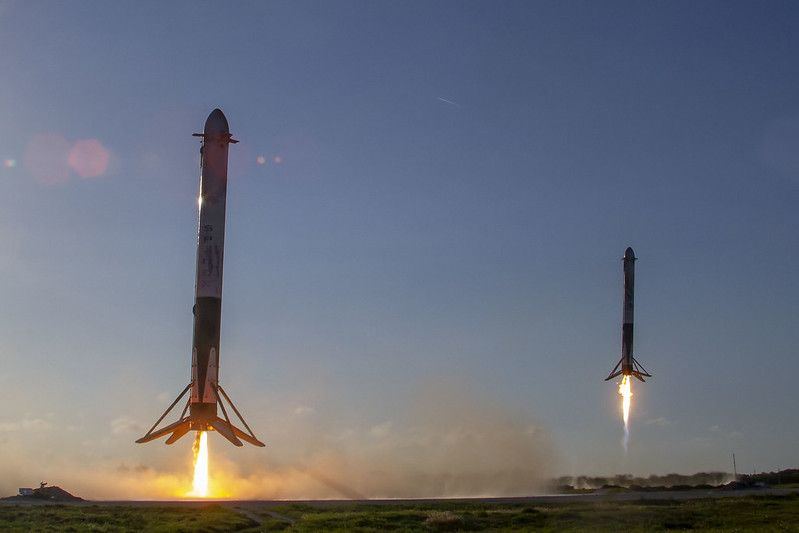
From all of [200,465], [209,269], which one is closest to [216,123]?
[209,269]

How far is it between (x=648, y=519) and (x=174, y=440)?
985 inches

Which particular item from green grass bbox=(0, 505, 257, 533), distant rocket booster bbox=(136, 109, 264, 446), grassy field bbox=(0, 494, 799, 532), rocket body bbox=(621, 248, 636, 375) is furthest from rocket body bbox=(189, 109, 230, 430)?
rocket body bbox=(621, 248, 636, 375)

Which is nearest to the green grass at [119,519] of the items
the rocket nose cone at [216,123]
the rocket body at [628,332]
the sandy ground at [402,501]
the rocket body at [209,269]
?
the sandy ground at [402,501]

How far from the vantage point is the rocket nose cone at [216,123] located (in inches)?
2275

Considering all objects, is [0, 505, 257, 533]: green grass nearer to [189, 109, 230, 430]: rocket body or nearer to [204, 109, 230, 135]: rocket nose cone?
[189, 109, 230, 430]: rocket body

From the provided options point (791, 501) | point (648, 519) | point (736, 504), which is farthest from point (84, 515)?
point (791, 501)

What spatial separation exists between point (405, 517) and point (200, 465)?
43.1ft

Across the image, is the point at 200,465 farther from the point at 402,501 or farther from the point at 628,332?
the point at 628,332

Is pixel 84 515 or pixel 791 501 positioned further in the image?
pixel 791 501

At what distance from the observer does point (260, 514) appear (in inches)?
2053

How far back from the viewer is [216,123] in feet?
190

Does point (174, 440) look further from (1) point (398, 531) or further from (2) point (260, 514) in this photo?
(1) point (398, 531)

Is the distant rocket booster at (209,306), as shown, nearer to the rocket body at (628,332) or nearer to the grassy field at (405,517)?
the grassy field at (405,517)

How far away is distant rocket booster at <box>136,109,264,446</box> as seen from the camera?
2128 inches
